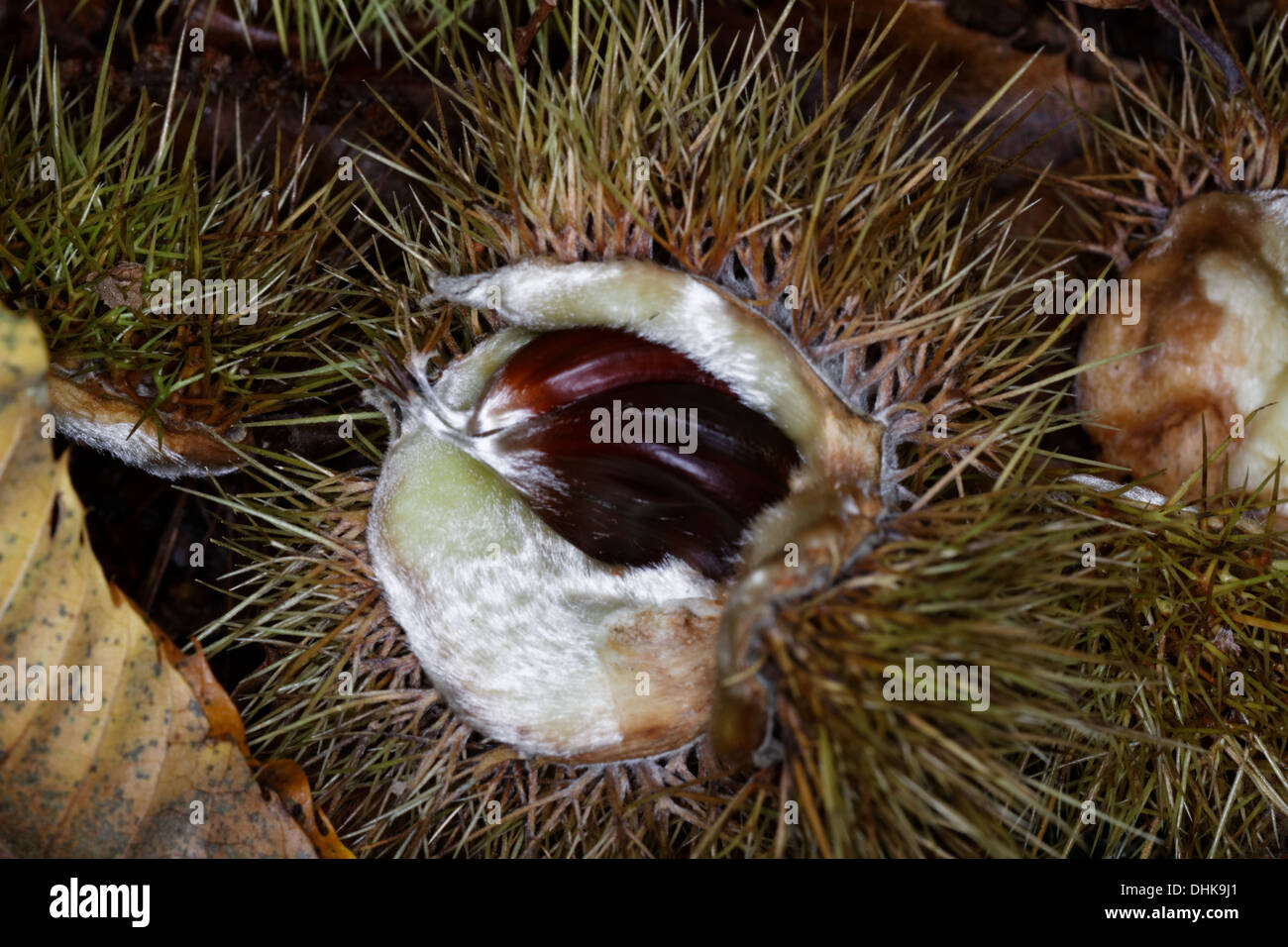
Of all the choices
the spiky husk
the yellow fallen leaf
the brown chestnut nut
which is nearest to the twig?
the spiky husk

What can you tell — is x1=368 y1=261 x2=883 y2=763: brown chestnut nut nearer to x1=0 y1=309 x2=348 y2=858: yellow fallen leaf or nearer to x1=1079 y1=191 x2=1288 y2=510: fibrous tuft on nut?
x1=0 y1=309 x2=348 y2=858: yellow fallen leaf

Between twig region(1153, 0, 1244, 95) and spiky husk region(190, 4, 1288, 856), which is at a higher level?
twig region(1153, 0, 1244, 95)

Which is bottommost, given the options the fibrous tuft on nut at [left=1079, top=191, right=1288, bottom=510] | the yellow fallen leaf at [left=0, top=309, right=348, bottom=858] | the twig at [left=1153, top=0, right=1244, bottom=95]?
the yellow fallen leaf at [left=0, top=309, right=348, bottom=858]

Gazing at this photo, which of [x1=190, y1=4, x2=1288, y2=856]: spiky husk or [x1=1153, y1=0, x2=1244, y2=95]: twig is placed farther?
[x1=1153, y1=0, x2=1244, y2=95]: twig

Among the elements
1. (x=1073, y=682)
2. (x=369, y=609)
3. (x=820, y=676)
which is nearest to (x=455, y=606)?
(x=369, y=609)

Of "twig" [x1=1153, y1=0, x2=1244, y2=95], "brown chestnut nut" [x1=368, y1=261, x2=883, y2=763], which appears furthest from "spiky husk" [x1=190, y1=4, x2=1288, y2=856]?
"twig" [x1=1153, y1=0, x2=1244, y2=95]

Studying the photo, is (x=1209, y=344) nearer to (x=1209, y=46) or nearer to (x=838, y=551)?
(x=1209, y=46)

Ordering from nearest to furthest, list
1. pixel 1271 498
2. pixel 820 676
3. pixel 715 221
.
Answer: pixel 820 676, pixel 715 221, pixel 1271 498
